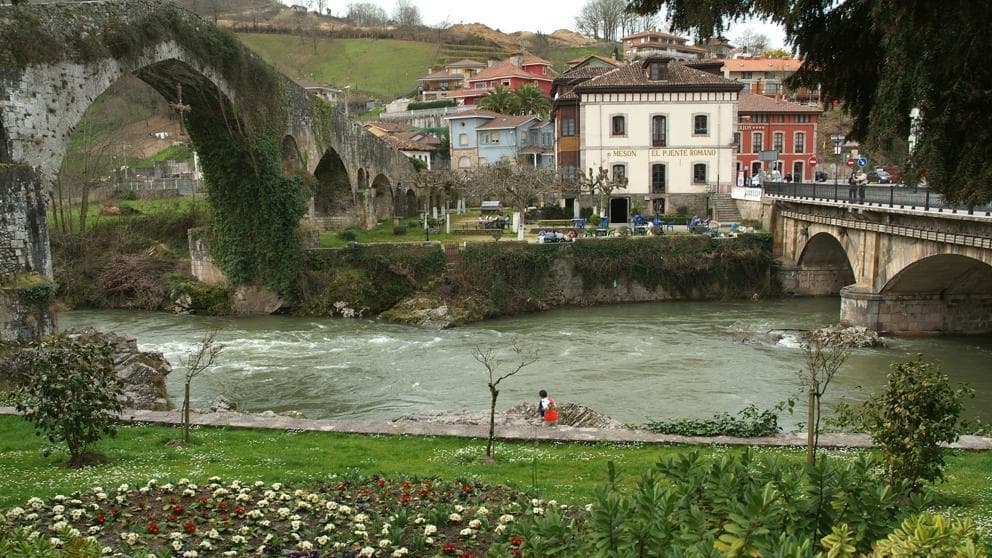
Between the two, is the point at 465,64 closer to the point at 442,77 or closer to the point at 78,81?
the point at 442,77

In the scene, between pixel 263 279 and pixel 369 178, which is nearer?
pixel 263 279

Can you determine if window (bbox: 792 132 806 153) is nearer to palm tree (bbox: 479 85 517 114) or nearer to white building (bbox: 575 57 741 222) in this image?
white building (bbox: 575 57 741 222)

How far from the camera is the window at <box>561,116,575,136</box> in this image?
4806 cm

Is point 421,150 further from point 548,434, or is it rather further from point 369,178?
point 548,434

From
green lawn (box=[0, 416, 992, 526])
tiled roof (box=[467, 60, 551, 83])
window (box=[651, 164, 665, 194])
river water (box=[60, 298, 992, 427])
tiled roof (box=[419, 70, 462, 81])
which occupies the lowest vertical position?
river water (box=[60, 298, 992, 427])

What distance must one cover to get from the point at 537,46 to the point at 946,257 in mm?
111142

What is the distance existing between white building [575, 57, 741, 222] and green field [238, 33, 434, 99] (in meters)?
64.5

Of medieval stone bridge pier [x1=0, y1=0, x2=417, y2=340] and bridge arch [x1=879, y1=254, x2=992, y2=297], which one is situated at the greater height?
medieval stone bridge pier [x1=0, y1=0, x2=417, y2=340]

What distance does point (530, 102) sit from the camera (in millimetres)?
73312

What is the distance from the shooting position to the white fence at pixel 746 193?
135 ft

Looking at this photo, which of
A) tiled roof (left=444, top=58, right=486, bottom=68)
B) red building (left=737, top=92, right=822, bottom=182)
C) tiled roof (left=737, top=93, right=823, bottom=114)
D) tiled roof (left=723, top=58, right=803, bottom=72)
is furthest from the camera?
tiled roof (left=444, top=58, right=486, bottom=68)

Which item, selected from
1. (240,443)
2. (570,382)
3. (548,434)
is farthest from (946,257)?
(240,443)

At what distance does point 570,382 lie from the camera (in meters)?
22.0

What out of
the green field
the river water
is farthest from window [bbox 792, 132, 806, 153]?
the green field
